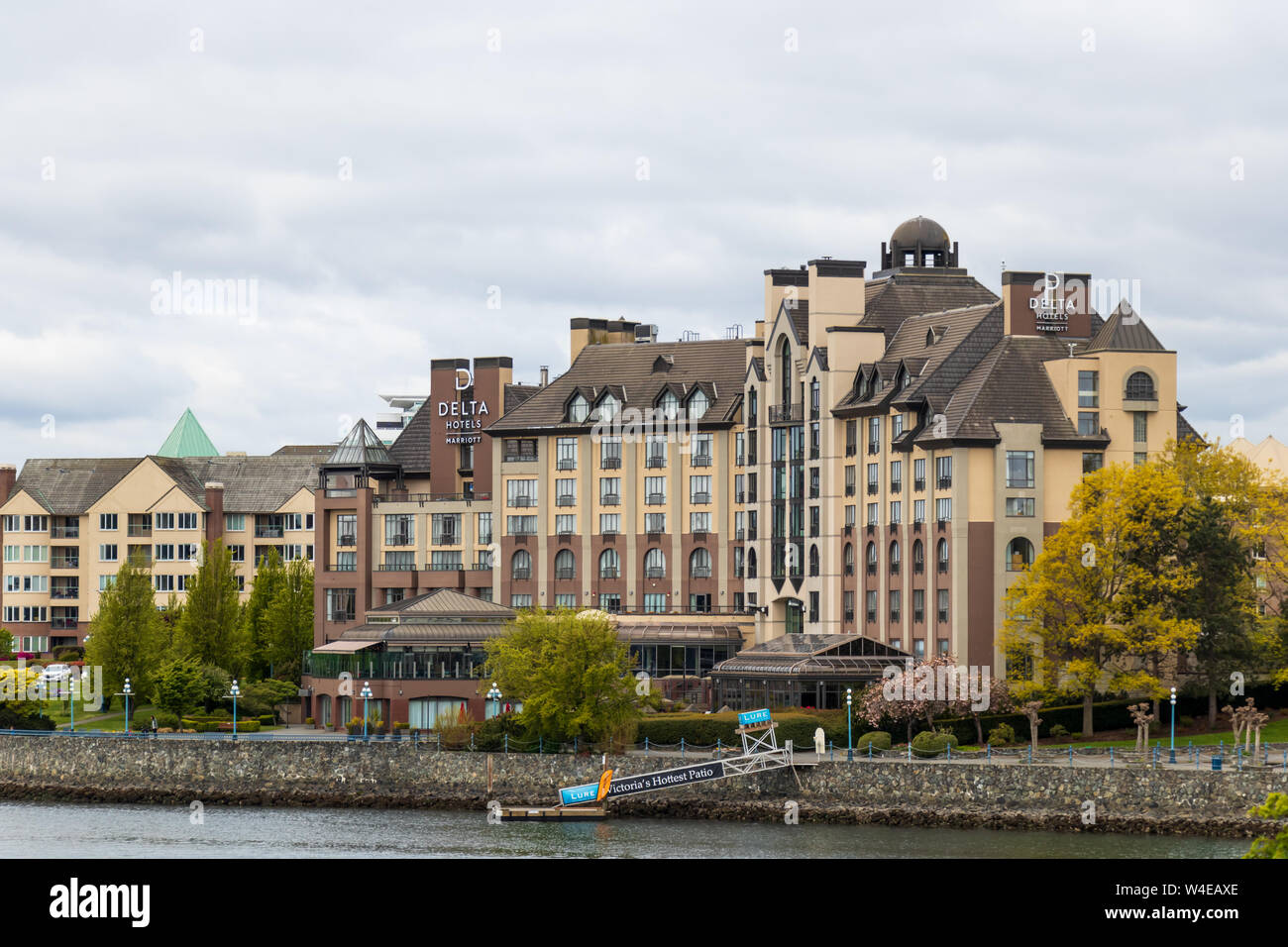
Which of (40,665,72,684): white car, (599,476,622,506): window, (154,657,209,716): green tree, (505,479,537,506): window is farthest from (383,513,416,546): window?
(154,657,209,716): green tree

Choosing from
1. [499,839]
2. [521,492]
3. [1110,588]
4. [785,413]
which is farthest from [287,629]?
[1110,588]

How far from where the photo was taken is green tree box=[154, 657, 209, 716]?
126 metres

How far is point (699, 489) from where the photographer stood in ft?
478

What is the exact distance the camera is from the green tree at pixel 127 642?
132375 millimetres

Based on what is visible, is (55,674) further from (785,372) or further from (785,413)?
(785,372)

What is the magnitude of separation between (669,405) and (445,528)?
66.6 ft

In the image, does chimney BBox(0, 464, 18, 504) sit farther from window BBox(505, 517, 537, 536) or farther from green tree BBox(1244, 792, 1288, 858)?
green tree BBox(1244, 792, 1288, 858)

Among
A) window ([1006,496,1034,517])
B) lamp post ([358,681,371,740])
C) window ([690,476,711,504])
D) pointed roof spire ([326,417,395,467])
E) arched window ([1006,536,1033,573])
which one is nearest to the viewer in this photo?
arched window ([1006,536,1033,573])

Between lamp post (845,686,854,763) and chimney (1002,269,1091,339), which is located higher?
chimney (1002,269,1091,339)

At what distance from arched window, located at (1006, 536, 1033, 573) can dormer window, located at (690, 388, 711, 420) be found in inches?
1252

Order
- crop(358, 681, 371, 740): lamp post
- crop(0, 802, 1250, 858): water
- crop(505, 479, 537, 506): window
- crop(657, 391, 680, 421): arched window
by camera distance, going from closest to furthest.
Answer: crop(0, 802, 1250, 858): water < crop(358, 681, 371, 740): lamp post < crop(657, 391, 680, 421): arched window < crop(505, 479, 537, 506): window

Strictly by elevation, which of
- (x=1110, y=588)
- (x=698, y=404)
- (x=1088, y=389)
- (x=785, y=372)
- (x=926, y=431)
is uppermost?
(x=785, y=372)
